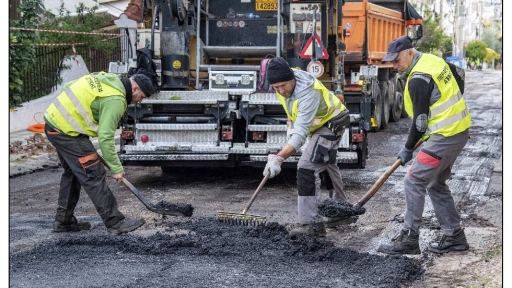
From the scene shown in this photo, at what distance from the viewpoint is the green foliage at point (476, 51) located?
85.9m

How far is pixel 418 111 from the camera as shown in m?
6.37

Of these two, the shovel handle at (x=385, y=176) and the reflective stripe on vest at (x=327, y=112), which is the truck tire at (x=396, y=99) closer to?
the reflective stripe on vest at (x=327, y=112)

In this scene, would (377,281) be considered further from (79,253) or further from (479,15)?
(479,15)

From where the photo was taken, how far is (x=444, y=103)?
6.43m

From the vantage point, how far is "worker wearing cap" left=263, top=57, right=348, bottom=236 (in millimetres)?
6953

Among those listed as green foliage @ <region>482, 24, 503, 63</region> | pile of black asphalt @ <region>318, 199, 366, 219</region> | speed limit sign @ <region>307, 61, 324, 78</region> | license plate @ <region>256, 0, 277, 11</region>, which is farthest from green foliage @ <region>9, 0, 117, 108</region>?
green foliage @ <region>482, 24, 503, 63</region>

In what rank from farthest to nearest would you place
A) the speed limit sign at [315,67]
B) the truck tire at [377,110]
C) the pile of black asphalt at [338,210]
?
1. the truck tire at [377,110]
2. the speed limit sign at [315,67]
3. the pile of black asphalt at [338,210]

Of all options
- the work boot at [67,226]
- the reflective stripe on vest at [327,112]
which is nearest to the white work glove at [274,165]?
the reflective stripe on vest at [327,112]

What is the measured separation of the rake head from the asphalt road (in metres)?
0.10

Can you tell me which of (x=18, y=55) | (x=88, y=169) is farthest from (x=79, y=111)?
(x=18, y=55)

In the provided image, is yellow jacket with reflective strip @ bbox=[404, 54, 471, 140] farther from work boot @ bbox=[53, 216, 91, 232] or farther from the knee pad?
work boot @ bbox=[53, 216, 91, 232]

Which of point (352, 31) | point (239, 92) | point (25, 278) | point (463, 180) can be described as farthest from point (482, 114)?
point (25, 278)

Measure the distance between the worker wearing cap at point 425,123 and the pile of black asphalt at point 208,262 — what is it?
405 millimetres

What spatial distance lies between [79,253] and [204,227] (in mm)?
1300
